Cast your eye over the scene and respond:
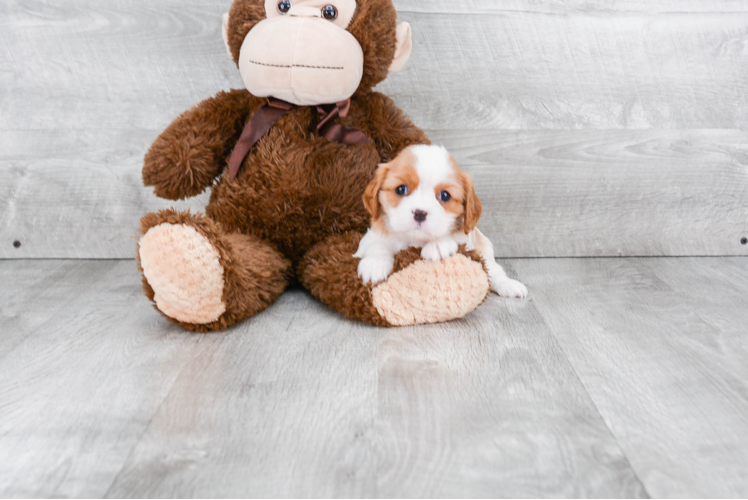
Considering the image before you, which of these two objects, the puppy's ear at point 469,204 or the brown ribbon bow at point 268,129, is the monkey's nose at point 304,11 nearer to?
the brown ribbon bow at point 268,129

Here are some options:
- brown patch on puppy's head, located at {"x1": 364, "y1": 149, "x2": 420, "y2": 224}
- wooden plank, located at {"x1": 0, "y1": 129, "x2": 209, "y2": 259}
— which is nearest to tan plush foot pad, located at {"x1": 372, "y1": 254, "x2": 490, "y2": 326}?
brown patch on puppy's head, located at {"x1": 364, "y1": 149, "x2": 420, "y2": 224}

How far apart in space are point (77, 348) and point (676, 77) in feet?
4.40

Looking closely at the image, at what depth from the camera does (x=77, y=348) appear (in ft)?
3.14

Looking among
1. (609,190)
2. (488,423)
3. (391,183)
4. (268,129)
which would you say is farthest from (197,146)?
(609,190)

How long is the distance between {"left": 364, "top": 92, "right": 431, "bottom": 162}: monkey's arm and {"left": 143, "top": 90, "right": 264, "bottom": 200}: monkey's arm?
0.21 m

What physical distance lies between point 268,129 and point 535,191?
2.18 feet

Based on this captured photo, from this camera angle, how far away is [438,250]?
3.36 feet

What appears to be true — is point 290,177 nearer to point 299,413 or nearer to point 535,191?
point 299,413

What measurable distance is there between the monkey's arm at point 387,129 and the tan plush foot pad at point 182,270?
39 centimetres

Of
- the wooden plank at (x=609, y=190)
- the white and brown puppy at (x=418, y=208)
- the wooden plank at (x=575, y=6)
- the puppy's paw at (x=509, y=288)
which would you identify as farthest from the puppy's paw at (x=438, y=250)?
the wooden plank at (x=575, y=6)

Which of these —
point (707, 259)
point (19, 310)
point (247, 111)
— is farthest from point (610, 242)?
point (19, 310)

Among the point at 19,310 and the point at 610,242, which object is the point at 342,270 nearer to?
the point at 19,310

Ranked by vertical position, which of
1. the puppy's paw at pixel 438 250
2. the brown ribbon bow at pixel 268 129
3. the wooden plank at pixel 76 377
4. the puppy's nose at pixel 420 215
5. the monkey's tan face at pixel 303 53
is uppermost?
the monkey's tan face at pixel 303 53

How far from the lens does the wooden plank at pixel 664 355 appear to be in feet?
2.22
